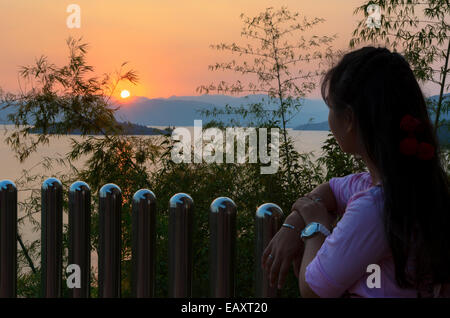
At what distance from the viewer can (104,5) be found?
21.1 feet

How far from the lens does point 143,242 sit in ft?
6.49

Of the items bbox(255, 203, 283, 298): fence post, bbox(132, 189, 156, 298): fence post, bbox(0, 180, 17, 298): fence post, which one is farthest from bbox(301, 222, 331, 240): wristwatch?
bbox(0, 180, 17, 298): fence post

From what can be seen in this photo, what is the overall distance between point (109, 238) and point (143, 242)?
0.16 m

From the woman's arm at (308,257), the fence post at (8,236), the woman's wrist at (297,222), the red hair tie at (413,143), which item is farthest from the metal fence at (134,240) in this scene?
the red hair tie at (413,143)

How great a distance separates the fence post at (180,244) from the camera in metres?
1.89

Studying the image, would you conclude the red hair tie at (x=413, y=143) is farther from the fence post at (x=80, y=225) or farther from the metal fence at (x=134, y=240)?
the fence post at (x=80, y=225)

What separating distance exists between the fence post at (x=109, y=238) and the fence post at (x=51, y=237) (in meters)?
0.21

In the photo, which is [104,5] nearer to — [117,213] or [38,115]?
[38,115]

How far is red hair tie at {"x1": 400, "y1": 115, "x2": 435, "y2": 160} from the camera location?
4.62 ft

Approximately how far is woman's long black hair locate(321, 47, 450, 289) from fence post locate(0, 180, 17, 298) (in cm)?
131

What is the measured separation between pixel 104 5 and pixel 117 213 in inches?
190

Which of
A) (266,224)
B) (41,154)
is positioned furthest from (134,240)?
(41,154)
